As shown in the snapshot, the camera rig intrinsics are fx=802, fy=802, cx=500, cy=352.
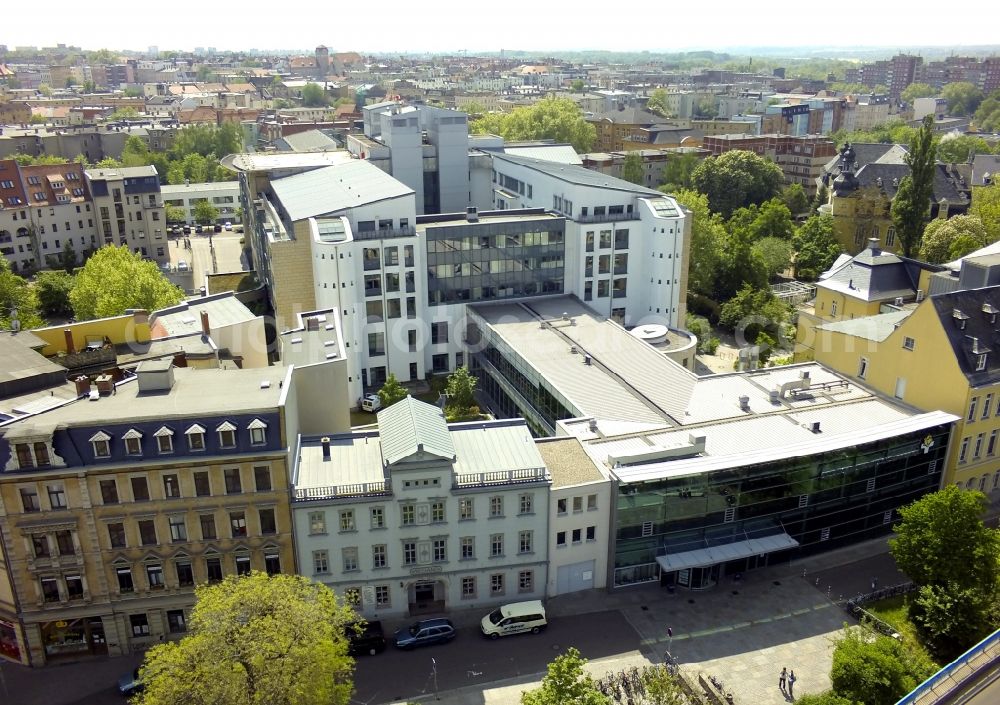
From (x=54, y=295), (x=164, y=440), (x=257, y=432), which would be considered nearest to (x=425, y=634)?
(x=257, y=432)

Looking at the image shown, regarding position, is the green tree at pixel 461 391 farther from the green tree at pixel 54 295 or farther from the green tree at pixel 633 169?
the green tree at pixel 633 169

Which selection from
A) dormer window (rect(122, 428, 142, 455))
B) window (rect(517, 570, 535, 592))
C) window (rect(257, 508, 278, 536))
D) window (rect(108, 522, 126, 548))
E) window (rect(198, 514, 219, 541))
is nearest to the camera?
dormer window (rect(122, 428, 142, 455))

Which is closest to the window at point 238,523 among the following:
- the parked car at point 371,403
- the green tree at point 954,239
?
the parked car at point 371,403

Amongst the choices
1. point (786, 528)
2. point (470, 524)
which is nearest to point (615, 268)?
point (786, 528)

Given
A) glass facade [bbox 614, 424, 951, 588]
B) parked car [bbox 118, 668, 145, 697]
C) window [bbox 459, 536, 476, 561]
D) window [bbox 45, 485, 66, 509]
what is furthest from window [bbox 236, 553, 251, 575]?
glass facade [bbox 614, 424, 951, 588]

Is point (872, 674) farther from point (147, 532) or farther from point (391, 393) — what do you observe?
point (391, 393)

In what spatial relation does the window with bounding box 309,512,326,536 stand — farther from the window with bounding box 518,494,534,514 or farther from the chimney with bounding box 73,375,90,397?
the chimney with bounding box 73,375,90,397
